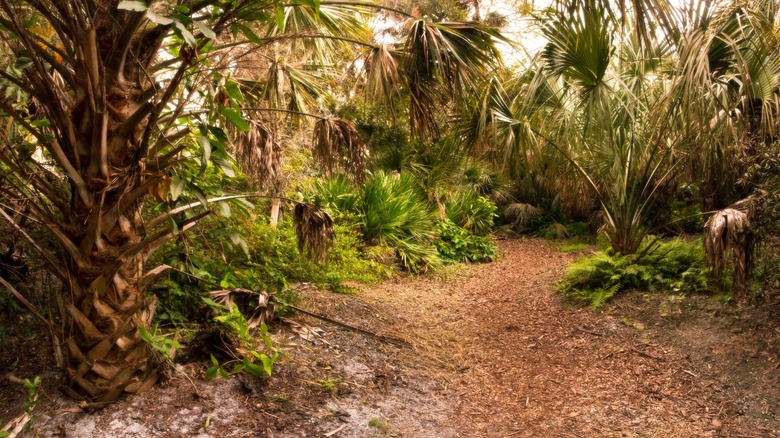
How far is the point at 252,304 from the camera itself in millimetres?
4309

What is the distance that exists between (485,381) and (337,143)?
252cm

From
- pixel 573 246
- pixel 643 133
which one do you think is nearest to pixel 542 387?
pixel 643 133

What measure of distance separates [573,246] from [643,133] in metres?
5.00

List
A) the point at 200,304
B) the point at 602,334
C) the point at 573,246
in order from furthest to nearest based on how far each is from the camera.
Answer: the point at 573,246 → the point at 602,334 → the point at 200,304

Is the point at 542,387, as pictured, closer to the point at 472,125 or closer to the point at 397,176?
the point at 472,125

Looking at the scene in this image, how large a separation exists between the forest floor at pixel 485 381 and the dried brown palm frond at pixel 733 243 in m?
0.42

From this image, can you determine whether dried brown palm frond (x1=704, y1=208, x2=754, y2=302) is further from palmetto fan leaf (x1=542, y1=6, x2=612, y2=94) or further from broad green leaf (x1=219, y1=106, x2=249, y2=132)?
broad green leaf (x1=219, y1=106, x2=249, y2=132)

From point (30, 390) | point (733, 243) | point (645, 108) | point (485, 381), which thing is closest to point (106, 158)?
point (30, 390)

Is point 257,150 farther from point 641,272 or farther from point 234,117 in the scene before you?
point 641,272

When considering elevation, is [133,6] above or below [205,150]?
above

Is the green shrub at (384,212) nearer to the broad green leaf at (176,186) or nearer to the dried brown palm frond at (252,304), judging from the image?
the dried brown palm frond at (252,304)

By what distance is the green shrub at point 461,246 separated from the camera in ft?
33.2

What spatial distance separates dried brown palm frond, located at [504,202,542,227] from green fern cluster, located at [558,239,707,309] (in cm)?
690

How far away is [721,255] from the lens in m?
4.34
